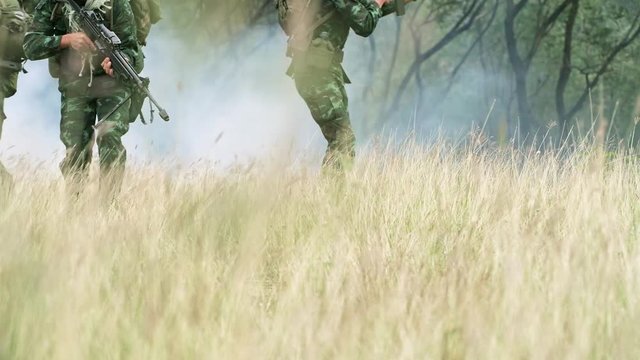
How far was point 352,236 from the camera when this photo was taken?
3.96m

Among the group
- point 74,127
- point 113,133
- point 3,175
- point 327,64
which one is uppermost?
point 327,64

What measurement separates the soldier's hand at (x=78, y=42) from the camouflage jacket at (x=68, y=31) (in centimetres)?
4

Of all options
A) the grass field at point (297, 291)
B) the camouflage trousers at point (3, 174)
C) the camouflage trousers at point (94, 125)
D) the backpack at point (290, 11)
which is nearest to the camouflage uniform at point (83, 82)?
the camouflage trousers at point (94, 125)

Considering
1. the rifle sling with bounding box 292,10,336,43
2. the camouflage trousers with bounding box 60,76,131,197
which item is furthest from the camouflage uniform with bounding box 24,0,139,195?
the rifle sling with bounding box 292,10,336,43

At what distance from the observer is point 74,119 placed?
592 centimetres

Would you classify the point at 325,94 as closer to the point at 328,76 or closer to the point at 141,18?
the point at 328,76

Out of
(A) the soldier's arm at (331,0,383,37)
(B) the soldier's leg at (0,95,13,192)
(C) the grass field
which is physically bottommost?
(C) the grass field

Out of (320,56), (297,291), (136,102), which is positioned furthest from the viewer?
(320,56)

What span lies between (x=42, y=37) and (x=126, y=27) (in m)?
0.48

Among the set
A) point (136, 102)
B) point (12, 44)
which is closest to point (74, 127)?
point (136, 102)

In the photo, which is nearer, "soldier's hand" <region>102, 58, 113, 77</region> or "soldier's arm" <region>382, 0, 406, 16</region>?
"soldier's hand" <region>102, 58, 113, 77</region>

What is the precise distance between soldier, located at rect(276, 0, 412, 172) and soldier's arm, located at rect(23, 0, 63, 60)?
1.36 metres

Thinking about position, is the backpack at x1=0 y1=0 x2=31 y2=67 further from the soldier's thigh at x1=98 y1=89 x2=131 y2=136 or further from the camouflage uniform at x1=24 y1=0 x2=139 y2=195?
the soldier's thigh at x1=98 y1=89 x2=131 y2=136

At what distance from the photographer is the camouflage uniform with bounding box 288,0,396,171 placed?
243 inches
